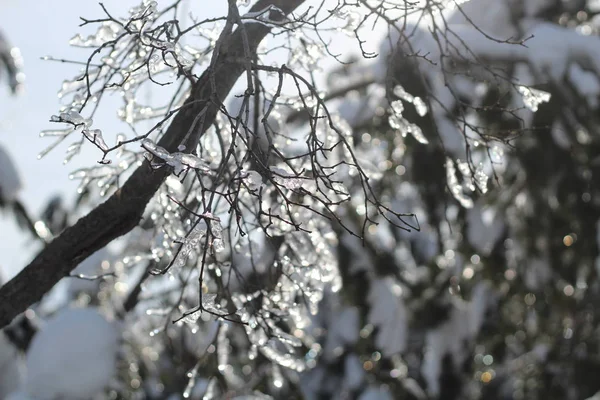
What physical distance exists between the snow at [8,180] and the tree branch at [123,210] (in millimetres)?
2803

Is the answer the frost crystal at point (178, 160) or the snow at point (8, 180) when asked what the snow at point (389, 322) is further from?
the frost crystal at point (178, 160)

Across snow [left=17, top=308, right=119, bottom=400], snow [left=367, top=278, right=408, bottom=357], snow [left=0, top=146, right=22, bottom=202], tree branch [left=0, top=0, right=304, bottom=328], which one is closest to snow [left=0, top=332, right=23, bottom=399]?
snow [left=17, top=308, right=119, bottom=400]

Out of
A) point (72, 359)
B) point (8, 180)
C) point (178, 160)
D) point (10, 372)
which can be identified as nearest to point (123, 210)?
point (178, 160)

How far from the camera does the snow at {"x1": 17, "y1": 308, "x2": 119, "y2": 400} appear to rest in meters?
4.56

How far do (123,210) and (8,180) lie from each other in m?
3.09

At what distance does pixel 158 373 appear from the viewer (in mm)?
6984

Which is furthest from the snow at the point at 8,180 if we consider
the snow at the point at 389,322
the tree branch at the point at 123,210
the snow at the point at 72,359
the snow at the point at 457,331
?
the snow at the point at 457,331

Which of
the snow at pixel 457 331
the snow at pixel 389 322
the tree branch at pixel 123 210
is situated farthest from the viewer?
the snow at pixel 457 331

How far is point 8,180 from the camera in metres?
4.89

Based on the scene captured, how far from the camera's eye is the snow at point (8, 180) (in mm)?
4867

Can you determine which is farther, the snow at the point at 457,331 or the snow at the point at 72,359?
the snow at the point at 457,331

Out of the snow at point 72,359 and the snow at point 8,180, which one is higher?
the snow at point 8,180

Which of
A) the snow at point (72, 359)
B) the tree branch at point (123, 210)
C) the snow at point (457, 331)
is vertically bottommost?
the snow at point (457, 331)

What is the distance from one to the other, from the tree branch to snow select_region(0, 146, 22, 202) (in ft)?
9.19
